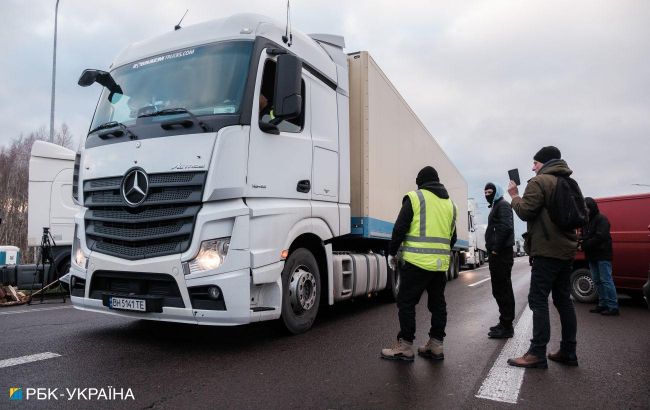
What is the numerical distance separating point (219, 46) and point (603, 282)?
21.8 ft

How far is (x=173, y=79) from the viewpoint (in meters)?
4.71

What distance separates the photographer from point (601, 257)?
7250mm

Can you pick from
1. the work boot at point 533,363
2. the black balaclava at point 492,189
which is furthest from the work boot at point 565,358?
the black balaclava at point 492,189

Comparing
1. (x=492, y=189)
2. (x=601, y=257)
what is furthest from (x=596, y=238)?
(x=492, y=189)

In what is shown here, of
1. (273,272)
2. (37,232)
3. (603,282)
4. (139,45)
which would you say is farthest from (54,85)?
(603,282)

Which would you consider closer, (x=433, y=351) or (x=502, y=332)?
(x=433, y=351)

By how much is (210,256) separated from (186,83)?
179 cm

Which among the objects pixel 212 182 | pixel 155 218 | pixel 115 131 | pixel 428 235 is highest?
pixel 115 131

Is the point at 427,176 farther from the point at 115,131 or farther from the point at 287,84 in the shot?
the point at 115,131

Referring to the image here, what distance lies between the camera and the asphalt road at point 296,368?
3.11 metres

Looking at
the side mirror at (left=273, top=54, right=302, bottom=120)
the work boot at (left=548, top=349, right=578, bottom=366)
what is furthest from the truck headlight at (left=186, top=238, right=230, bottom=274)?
the work boot at (left=548, top=349, right=578, bottom=366)

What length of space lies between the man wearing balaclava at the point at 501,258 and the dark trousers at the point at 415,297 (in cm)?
136

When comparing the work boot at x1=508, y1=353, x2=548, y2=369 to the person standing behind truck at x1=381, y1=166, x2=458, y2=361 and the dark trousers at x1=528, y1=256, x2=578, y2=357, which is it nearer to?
the dark trousers at x1=528, y1=256, x2=578, y2=357

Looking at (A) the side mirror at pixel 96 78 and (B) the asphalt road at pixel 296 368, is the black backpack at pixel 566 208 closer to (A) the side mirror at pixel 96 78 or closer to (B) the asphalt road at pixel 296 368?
(B) the asphalt road at pixel 296 368
